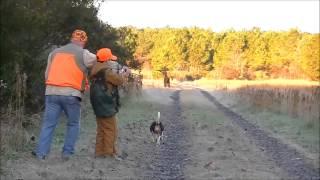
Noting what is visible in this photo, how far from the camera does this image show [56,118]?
9547 mm

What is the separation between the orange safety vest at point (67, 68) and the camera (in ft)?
30.4

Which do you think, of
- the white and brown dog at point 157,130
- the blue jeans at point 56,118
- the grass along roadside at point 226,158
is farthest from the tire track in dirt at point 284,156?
the blue jeans at point 56,118

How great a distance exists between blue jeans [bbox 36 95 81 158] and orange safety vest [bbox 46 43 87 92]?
25cm

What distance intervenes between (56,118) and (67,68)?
2.90 feet

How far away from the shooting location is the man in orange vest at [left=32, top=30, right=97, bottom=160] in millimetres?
9289

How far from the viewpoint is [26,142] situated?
10.6 metres

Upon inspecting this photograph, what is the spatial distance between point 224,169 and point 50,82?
122 inches

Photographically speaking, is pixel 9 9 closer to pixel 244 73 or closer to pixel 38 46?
pixel 38 46

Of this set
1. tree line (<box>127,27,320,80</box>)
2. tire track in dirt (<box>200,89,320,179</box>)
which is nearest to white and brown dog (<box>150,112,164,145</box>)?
tire track in dirt (<box>200,89,320,179</box>)

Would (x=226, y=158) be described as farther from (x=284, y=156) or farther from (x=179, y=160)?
(x=284, y=156)

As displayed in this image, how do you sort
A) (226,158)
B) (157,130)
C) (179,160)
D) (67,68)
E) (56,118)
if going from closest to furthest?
1. (67,68)
2. (56,118)
3. (226,158)
4. (179,160)
5. (157,130)

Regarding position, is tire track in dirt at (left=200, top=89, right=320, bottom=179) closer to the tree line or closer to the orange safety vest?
the orange safety vest

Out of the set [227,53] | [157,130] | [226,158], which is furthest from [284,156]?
[227,53]

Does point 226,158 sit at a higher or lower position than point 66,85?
lower
